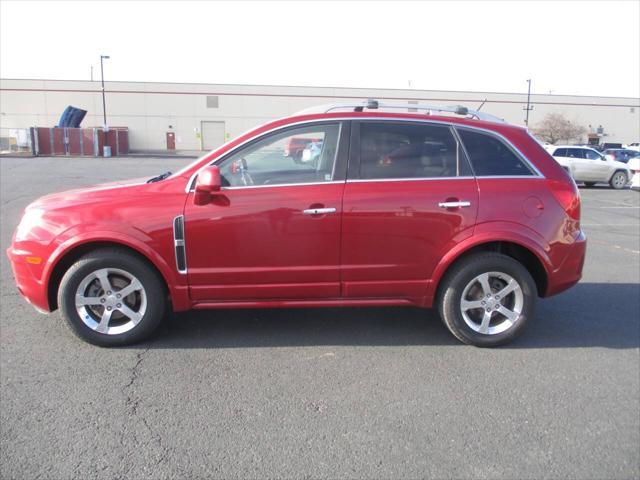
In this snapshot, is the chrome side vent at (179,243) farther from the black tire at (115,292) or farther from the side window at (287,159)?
the side window at (287,159)

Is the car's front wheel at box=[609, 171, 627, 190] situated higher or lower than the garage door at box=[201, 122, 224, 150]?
lower

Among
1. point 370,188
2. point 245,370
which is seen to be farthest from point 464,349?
point 245,370

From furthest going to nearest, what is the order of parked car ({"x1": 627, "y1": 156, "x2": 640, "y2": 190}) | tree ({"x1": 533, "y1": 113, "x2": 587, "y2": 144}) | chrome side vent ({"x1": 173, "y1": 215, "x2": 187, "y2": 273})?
tree ({"x1": 533, "y1": 113, "x2": 587, "y2": 144}), parked car ({"x1": 627, "y1": 156, "x2": 640, "y2": 190}), chrome side vent ({"x1": 173, "y1": 215, "x2": 187, "y2": 273})

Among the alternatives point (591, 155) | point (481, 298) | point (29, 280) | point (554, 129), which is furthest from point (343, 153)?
point (554, 129)

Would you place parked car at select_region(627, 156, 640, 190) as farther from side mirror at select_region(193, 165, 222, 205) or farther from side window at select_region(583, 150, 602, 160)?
side mirror at select_region(193, 165, 222, 205)

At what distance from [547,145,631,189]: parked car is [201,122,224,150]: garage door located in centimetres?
4314

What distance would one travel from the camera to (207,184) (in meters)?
3.65

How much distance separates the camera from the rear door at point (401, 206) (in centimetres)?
391

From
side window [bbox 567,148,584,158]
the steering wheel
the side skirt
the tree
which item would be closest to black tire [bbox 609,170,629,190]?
side window [bbox 567,148,584,158]

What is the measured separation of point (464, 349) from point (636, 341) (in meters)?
1.59

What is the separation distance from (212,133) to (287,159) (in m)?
55.6

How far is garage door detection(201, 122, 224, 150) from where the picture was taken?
186ft

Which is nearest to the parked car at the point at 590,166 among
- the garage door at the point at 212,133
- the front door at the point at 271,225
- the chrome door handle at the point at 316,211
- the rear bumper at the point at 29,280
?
the front door at the point at 271,225

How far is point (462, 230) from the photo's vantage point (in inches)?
157
